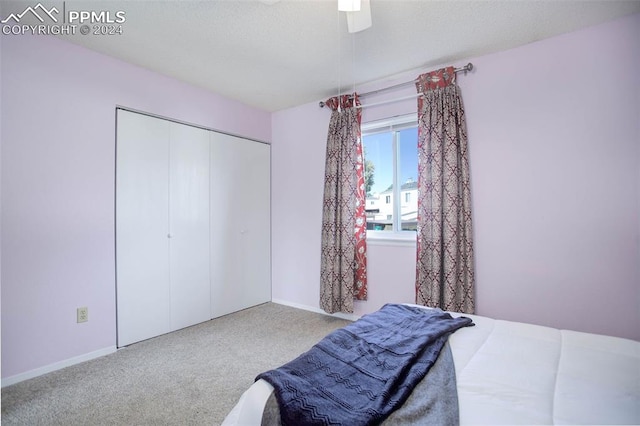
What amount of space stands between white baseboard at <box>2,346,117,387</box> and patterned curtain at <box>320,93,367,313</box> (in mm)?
2020

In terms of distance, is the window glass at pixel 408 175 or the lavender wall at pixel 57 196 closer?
the lavender wall at pixel 57 196

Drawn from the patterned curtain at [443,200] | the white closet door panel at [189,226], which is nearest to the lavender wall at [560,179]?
the patterned curtain at [443,200]

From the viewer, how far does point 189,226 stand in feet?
10.2

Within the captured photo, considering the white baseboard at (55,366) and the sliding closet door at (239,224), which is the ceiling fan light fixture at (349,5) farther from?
the white baseboard at (55,366)

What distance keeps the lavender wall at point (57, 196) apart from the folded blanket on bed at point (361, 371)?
2.10m

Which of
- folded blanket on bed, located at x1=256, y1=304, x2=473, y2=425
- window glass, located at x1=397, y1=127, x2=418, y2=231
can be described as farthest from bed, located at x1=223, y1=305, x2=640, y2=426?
window glass, located at x1=397, y1=127, x2=418, y2=231

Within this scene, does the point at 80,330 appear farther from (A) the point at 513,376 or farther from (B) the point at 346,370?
(A) the point at 513,376

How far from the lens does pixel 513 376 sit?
43.5 inches

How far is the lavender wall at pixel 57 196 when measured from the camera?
6.70 ft

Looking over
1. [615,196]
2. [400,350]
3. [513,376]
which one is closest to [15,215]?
[400,350]

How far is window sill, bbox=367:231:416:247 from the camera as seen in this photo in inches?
115

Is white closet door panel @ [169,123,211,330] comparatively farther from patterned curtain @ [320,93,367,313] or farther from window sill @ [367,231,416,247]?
window sill @ [367,231,416,247]

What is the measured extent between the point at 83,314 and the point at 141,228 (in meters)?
0.79

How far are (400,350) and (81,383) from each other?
2181mm
